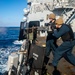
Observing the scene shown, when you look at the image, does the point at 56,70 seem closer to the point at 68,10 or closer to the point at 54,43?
the point at 54,43

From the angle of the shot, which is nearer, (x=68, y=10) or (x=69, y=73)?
(x=69, y=73)

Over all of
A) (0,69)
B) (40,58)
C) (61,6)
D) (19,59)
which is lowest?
(0,69)

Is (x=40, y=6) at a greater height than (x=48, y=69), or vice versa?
(x=40, y=6)

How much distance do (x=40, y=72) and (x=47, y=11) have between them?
20.8m

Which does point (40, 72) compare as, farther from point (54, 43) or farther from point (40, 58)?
point (54, 43)

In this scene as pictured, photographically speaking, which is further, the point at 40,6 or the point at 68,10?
the point at 40,6

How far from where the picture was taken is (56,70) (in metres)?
8.46

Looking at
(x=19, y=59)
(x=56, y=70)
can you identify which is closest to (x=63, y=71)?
(x=56, y=70)

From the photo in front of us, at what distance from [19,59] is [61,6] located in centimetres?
1387

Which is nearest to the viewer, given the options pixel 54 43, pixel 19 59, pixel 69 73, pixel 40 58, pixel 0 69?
pixel 40 58

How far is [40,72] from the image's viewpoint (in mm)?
7875

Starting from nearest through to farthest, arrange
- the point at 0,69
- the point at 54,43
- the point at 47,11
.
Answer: the point at 54,43 → the point at 0,69 → the point at 47,11

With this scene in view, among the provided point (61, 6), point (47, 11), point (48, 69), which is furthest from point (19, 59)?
point (47, 11)

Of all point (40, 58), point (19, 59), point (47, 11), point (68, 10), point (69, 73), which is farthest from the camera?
point (47, 11)
